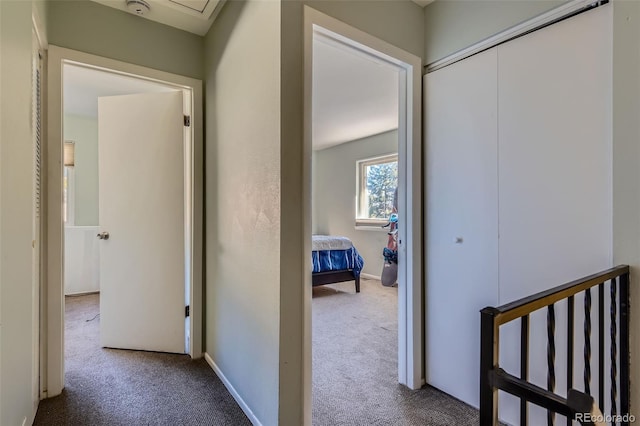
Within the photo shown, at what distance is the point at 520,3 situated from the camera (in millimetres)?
1596

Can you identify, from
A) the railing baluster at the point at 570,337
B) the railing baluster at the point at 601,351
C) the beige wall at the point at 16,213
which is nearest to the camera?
the railing baluster at the point at 570,337

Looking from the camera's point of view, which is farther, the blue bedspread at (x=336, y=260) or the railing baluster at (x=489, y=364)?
the blue bedspread at (x=336, y=260)

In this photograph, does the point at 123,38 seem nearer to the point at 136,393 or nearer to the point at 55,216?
the point at 55,216

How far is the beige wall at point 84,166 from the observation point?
4.27 meters

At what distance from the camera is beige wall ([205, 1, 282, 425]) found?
148 centimetres

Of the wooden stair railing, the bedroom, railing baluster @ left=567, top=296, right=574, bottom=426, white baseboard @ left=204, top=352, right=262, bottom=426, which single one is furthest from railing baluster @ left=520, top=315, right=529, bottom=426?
white baseboard @ left=204, top=352, right=262, bottom=426

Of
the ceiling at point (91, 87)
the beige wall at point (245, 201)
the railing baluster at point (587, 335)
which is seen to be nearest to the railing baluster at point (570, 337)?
the railing baluster at point (587, 335)

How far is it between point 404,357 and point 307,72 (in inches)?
70.4

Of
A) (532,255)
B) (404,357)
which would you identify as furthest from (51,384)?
(532,255)

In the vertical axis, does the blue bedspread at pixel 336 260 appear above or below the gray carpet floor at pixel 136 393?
above

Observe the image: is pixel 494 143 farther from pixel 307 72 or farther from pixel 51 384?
pixel 51 384

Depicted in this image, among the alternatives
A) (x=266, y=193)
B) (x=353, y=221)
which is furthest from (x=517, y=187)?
(x=353, y=221)

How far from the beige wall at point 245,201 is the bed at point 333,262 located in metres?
2.07

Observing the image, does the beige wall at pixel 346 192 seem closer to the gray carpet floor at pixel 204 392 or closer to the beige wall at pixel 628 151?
the gray carpet floor at pixel 204 392
